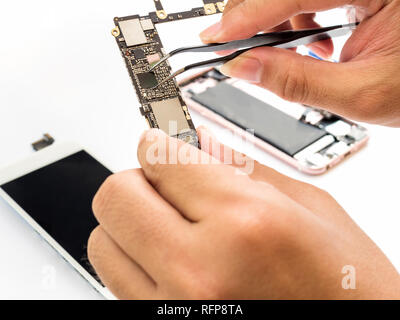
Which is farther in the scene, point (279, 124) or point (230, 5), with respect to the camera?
point (279, 124)

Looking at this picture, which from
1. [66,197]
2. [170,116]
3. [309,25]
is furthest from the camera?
[309,25]

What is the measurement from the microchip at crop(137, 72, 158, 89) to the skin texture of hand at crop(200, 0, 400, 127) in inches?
6.4

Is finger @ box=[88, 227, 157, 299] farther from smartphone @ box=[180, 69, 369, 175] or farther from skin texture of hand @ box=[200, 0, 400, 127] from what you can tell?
smartphone @ box=[180, 69, 369, 175]

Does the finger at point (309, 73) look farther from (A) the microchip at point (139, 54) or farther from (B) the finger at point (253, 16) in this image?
(A) the microchip at point (139, 54)

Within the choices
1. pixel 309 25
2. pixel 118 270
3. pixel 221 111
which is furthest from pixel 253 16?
pixel 118 270

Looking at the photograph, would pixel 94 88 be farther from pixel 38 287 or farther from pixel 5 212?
pixel 38 287

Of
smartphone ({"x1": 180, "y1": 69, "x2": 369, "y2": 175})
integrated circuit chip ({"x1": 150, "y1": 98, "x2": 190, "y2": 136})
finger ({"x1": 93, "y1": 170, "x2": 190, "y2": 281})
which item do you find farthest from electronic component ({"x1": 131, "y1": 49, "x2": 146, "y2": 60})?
smartphone ({"x1": 180, "y1": 69, "x2": 369, "y2": 175})

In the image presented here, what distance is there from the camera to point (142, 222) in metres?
0.62

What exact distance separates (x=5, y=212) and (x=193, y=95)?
0.70 m

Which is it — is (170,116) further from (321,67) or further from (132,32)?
(321,67)

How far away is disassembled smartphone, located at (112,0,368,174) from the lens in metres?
0.92

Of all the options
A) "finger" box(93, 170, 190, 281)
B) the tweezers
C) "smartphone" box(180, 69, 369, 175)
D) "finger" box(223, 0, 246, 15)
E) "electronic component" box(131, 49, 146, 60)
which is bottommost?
"smartphone" box(180, 69, 369, 175)

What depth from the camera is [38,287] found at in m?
1.05

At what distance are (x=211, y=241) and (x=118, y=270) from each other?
6.5 inches
